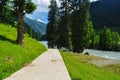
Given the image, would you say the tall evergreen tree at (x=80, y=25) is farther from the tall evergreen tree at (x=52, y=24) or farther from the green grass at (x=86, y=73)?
the green grass at (x=86, y=73)

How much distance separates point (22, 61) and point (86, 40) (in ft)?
189

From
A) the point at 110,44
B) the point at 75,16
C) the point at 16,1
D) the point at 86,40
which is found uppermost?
the point at 16,1

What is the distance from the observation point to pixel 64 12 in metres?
85.8

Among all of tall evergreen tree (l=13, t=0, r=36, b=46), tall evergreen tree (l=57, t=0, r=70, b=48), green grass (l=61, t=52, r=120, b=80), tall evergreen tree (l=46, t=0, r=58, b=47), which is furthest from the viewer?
tall evergreen tree (l=46, t=0, r=58, b=47)

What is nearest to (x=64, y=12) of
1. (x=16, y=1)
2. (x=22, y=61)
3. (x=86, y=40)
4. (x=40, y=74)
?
(x=86, y=40)

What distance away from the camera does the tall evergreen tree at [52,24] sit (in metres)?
93.3

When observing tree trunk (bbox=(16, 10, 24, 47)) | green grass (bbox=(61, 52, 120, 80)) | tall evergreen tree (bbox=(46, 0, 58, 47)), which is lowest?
tall evergreen tree (bbox=(46, 0, 58, 47))

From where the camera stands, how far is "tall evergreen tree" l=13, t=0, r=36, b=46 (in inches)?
1411

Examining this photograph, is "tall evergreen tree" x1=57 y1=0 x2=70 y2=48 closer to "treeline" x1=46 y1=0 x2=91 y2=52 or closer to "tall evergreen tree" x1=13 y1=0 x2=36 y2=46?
"treeline" x1=46 y1=0 x2=91 y2=52

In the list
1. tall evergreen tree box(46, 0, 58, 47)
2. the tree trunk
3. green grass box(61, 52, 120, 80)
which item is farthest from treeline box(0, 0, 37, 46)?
tall evergreen tree box(46, 0, 58, 47)

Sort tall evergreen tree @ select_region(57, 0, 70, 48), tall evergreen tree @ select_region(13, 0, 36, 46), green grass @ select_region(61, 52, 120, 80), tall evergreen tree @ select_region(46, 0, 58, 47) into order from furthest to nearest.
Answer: tall evergreen tree @ select_region(46, 0, 58, 47) < tall evergreen tree @ select_region(57, 0, 70, 48) < tall evergreen tree @ select_region(13, 0, 36, 46) < green grass @ select_region(61, 52, 120, 80)

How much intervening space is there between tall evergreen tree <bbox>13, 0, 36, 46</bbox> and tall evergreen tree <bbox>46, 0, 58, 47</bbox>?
54.9 m

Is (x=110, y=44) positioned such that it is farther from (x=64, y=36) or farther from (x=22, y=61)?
(x=22, y=61)

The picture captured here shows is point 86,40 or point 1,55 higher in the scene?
point 1,55
